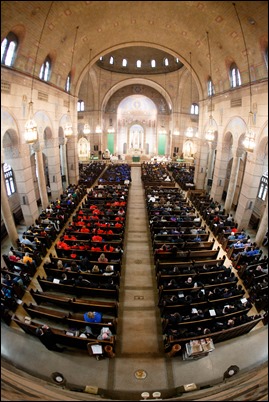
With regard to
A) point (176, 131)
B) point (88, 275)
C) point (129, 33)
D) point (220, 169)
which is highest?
point (129, 33)

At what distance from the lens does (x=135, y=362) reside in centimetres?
701

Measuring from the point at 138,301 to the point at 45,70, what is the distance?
15.5 metres

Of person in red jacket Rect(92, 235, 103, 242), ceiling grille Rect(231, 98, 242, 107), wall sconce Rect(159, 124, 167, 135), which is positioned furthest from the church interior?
wall sconce Rect(159, 124, 167, 135)

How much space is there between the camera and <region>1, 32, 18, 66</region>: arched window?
461 inches

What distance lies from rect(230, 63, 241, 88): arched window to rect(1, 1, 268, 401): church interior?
12cm

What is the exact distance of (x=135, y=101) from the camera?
41.7m

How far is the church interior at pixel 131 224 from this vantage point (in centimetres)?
654

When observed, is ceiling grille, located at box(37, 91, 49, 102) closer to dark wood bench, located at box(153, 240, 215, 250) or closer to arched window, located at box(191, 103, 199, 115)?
dark wood bench, located at box(153, 240, 215, 250)

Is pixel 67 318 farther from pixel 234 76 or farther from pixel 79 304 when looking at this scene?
pixel 234 76

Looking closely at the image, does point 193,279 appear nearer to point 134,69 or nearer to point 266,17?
point 266,17

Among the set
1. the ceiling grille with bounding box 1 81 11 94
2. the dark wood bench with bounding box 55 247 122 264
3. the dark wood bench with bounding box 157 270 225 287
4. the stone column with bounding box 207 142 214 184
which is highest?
the ceiling grille with bounding box 1 81 11 94

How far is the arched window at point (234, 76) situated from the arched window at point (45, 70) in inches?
474

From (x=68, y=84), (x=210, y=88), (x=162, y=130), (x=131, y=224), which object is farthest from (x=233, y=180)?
(x=162, y=130)

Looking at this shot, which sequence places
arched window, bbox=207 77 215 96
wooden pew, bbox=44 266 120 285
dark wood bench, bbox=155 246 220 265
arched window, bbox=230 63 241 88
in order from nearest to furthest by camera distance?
1. wooden pew, bbox=44 266 120 285
2. dark wood bench, bbox=155 246 220 265
3. arched window, bbox=230 63 241 88
4. arched window, bbox=207 77 215 96
